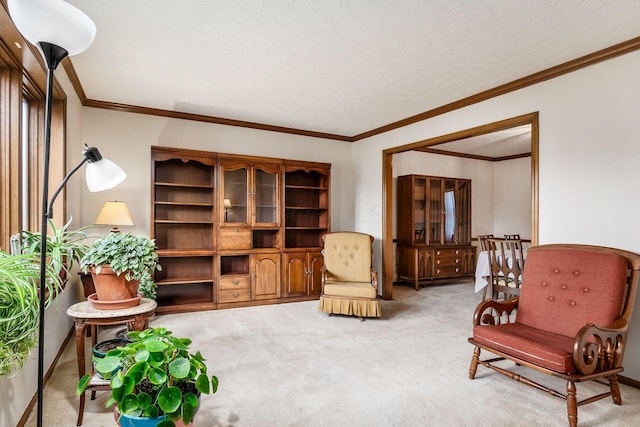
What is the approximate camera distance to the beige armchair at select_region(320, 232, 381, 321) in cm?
420

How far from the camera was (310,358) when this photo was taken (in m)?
3.04

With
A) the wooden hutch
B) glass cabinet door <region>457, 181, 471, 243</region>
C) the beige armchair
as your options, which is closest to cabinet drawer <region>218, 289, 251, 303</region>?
the beige armchair

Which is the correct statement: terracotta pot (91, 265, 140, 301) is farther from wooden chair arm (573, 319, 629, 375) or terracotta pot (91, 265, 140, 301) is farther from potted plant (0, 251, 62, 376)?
wooden chair arm (573, 319, 629, 375)

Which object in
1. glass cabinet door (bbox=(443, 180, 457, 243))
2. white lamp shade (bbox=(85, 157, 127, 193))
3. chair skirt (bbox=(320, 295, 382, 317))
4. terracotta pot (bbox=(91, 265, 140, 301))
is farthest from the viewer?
glass cabinet door (bbox=(443, 180, 457, 243))

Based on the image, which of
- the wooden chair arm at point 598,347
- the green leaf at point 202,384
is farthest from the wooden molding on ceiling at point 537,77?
the green leaf at point 202,384

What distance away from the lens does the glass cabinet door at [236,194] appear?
4719 millimetres

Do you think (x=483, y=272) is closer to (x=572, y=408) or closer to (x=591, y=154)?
(x=591, y=154)

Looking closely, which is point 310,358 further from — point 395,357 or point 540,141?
point 540,141

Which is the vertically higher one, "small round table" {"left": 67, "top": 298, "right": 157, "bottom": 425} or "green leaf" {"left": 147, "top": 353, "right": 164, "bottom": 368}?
"green leaf" {"left": 147, "top": 353, "right": 164, "bottom": 368}

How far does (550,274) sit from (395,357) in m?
1.38

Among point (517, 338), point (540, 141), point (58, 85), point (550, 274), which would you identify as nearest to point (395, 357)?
point (517, 338)

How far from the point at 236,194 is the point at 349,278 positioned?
1.86m

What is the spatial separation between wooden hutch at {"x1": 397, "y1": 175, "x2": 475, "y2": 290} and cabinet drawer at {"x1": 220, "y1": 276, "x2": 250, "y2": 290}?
9.53 feet

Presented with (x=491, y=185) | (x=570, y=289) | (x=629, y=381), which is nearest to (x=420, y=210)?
(x=491, y=185)
